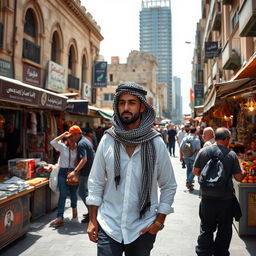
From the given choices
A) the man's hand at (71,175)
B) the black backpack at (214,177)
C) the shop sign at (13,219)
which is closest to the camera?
the black backpack at (214,177)

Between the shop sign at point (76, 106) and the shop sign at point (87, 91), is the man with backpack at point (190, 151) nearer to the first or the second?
the shop sign at point (76, 106)

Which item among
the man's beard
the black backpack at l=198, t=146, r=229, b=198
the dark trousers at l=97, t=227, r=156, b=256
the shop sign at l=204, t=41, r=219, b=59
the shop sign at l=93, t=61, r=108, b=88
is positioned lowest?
→ the dark trousers at l=97, t=227, r=156, b=256

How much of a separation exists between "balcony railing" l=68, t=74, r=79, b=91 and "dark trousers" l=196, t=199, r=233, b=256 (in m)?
16.4

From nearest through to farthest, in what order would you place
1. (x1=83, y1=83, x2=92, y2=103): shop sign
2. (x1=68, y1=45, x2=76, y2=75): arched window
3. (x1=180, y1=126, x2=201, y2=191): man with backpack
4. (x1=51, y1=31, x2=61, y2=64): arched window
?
1. (x1=180, y1=126, x2=201, y2=191): man with backpack
2. (x1=51, y1=31, x2=61, y2=64): arched window
3. (x1=68, y1=45, x2=76, y2=75): arched window
4. (x1=83, y1=83, x2=92, y2=103): shop sign

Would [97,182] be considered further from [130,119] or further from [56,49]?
[56,49]

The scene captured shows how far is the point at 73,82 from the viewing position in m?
19.3

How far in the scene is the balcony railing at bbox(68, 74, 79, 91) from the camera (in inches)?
740

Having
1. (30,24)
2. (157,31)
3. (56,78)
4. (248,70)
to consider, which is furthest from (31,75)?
(157,31)

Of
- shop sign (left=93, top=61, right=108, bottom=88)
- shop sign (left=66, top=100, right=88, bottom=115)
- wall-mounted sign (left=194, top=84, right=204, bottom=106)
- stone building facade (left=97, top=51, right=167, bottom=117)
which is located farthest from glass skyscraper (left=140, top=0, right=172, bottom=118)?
shop sign (left=66, top=100, right=88, bottom=115)

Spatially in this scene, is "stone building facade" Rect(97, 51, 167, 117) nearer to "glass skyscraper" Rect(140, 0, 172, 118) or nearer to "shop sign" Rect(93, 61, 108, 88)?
"shop sign" Rect(93, 61, 108, 88)

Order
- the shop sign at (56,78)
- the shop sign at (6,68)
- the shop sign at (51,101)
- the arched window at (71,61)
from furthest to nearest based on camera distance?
the arched window at (71,61) → the shop sign at (56,78) → the shop sign at (6,68) → the shop sign at (51,101)

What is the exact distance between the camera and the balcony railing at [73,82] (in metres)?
18.8

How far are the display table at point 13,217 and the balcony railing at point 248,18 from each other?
823 centimetres

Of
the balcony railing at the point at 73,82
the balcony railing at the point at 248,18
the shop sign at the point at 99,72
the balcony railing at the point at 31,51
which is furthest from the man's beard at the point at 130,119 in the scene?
the shop sign at the point at 99,72
